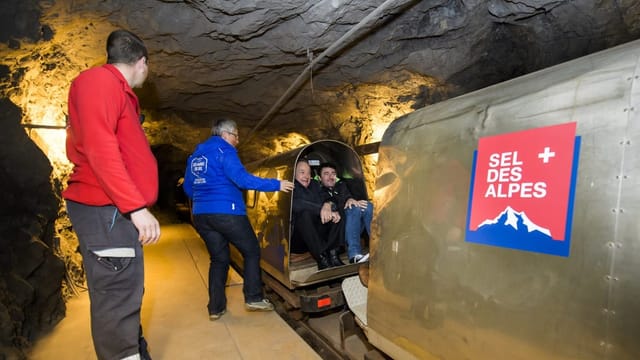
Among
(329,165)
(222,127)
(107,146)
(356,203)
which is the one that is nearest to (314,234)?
(356,203)

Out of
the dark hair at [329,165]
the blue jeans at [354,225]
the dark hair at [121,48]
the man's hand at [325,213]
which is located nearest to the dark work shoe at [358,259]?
the blue jeans at [354,225]

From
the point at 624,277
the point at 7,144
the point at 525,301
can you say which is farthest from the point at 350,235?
the point at 7,144

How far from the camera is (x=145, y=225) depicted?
1.67m

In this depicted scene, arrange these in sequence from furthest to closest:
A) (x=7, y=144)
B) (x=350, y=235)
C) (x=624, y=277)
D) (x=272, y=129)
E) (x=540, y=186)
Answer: (x=272, y=129)
(x=350, y=235)
(x=7, y=144)
(x=540, y=186)
(x=624, y=277)

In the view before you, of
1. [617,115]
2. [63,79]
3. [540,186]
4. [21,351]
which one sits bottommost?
[21,351]

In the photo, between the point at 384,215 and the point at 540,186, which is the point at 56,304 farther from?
the point at 540,186

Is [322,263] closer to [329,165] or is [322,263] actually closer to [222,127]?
[329,165]

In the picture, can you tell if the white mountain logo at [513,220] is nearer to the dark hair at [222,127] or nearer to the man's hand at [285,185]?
the man's hand at [285,185]

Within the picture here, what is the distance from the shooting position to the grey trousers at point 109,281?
1728 millimetres

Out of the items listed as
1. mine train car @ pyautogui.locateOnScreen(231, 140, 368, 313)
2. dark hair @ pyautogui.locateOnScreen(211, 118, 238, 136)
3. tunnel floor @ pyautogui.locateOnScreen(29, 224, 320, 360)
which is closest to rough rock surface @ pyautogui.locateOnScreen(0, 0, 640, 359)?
tunnel floor @ pyautogui.locateOnScreen(29, 224, 320, 360)

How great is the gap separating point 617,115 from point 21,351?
4.11m

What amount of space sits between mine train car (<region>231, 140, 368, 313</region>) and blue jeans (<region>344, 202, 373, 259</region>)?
23 centimetres

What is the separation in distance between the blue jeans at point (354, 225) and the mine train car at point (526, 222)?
6.52 ft

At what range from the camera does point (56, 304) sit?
3455 mm
